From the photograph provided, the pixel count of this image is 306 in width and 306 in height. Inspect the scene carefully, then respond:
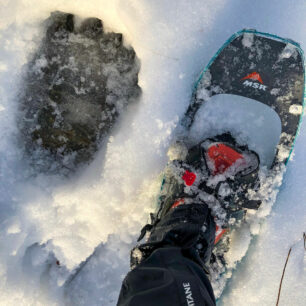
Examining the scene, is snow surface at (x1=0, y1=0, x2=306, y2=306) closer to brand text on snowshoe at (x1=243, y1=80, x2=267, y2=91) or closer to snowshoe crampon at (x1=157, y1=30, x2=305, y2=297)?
snowshoe crampon at (x1=157, y1=30, x2=305, y2=297)

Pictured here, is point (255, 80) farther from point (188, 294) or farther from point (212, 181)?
point (188, 294)

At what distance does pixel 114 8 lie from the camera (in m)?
1.80

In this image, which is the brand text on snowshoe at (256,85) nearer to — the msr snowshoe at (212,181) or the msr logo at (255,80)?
the msr logo at (255,80)

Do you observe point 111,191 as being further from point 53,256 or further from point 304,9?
point 304,9

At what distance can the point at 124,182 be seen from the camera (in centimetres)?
193

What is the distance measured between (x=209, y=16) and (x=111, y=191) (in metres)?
1.24

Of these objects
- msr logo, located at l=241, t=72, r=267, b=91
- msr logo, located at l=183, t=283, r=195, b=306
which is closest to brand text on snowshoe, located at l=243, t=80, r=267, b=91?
msr logo, located at l=241, t=72, r=267, b=91

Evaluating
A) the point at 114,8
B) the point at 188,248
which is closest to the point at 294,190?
the point at 188,248

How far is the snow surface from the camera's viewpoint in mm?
1802

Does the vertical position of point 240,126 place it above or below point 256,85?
below

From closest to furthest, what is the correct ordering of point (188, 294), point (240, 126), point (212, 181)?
1. point (188, 294)
2. point (212, 181)
3. point (240, 126)

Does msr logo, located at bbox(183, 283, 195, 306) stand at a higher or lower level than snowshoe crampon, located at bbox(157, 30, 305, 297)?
lower

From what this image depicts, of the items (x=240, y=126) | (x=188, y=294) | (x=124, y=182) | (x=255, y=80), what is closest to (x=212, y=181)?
(x=240, y=126)

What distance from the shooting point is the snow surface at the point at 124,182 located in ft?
5.91
